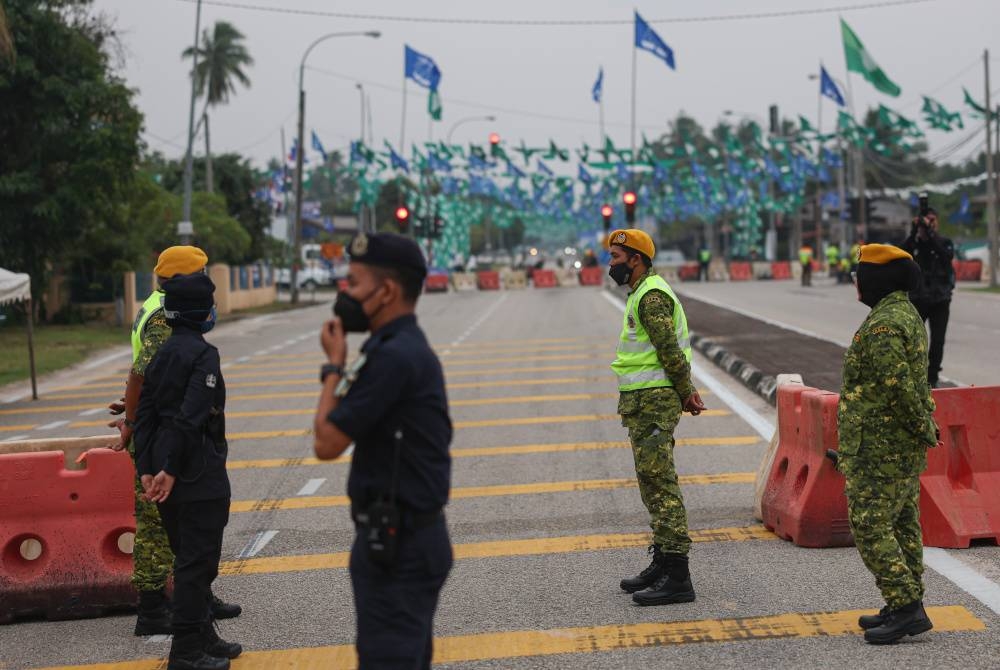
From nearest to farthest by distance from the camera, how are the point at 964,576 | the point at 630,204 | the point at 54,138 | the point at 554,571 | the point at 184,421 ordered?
1. the point at 184,421
2. the point at 964,576
3. the point at 554,571
4. the point at 54,138
5. the point at 630,204

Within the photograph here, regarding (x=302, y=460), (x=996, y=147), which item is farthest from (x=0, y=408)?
(x=996, y=147)

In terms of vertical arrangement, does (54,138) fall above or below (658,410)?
above

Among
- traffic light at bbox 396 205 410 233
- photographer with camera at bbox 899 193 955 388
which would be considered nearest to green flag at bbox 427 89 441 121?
traffic light at bbox 396 205 410 233

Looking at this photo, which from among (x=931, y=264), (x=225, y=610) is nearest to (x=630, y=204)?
(x=931, y=264)

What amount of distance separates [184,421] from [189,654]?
0.94 metres

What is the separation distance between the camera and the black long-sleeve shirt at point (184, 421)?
5238 millimetres

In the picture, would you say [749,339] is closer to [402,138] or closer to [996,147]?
[996,147]

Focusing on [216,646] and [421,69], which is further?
[421,69]

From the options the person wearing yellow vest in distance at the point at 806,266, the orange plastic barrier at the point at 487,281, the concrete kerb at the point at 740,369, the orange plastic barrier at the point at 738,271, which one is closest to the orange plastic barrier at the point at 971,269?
the person wearing yellow vest in distance at the point at 806,266

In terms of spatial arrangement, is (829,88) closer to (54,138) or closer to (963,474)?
(54,138)

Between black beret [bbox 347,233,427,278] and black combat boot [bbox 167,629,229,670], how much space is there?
2.15 metres

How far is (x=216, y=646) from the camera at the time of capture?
5457 millimetres

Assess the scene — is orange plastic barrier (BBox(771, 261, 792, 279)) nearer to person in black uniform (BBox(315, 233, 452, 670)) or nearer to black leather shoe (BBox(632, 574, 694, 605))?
black leather shoe (BBox(632, 574, 694, 605))

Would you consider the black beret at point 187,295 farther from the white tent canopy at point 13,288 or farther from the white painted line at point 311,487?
the white tent canopy at point 13,288
